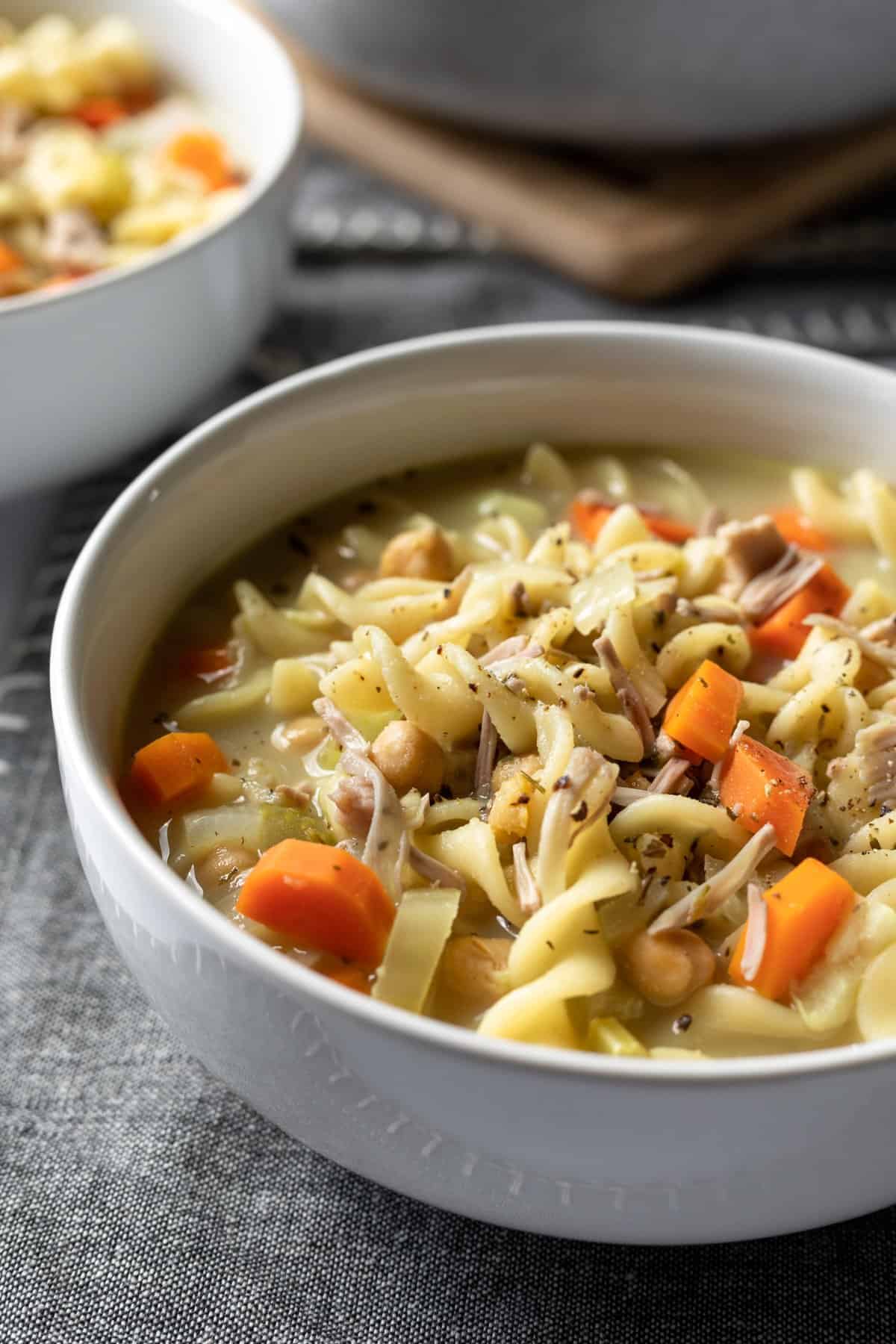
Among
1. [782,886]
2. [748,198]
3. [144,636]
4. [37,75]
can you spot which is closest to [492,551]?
[144,636]

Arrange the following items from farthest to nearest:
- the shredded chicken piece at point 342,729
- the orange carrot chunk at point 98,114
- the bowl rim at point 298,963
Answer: the orange carrot chunk at point 98,114 < the shredded chicken piece at point 342,729 < the bowl rim at point 298,963

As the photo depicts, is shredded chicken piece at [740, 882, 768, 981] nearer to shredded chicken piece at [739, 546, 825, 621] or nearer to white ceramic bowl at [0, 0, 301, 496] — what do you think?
shredded chicken piece at [739, 546, 825, 621]

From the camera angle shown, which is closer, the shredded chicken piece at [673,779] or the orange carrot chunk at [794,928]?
the orange carrot chunk at [794,928]

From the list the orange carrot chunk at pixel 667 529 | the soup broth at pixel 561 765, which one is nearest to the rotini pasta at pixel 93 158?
the soup broth at pixel 561 765

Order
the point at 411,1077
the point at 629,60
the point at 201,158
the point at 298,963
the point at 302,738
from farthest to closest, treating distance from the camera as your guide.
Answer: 1. the point at 201,158
2. the point at 629,60
3. the point at 302,738
4. the point at 298,963
5. the point at 411,1077

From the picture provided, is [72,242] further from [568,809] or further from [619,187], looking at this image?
[568,809]

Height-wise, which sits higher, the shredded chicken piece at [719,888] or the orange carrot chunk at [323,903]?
the shredded chicken piece at [719,888]

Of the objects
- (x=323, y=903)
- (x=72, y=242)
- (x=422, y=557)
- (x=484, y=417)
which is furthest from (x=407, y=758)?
(x=72, y=242)

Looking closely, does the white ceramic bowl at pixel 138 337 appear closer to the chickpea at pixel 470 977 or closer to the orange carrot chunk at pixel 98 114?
the orange carrot chunk at pixel 98 114
